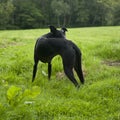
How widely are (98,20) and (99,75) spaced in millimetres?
62482

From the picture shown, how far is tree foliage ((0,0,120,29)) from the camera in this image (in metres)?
63.1

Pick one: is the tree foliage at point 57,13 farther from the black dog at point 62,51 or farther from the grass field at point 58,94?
the black dog at point 62,51

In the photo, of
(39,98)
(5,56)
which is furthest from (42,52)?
(5,56)

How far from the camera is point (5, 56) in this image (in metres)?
11.1

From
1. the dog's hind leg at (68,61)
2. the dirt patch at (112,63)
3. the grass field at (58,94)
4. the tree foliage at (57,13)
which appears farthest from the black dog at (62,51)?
the tree foliage at (57,13)

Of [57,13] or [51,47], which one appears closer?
[51,47]

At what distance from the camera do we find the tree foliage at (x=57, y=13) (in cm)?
6306

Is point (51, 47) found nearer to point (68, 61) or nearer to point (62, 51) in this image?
point (62, 51)

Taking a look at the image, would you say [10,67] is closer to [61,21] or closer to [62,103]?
[62,103]

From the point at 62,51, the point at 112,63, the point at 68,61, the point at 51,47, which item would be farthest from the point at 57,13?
the point at 68,61

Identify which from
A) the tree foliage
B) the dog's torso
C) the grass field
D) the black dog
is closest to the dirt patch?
the grass field

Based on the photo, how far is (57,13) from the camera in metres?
66.4

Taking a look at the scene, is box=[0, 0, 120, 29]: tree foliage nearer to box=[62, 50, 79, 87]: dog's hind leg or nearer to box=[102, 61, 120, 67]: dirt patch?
box=[102, 61, 120, 67]: dirt patch

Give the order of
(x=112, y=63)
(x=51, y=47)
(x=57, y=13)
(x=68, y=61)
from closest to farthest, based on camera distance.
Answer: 1. (x=68, y=61)
2. (x=51, y=47)
3. (x=112, y=63)
4. (x=57, y=13)
